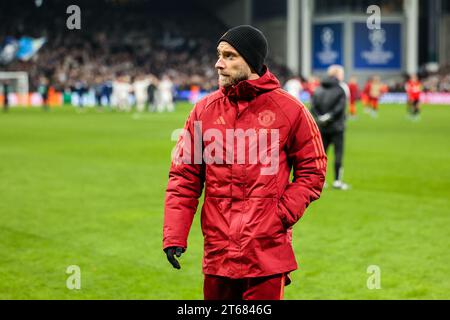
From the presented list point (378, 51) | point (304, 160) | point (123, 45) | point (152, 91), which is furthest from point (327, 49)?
point (304, 160)

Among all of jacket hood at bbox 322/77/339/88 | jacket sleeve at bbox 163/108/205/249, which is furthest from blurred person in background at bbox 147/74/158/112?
jacket sleeve at bbox 163/108/205/249

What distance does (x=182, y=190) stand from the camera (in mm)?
4742

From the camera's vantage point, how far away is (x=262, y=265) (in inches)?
179

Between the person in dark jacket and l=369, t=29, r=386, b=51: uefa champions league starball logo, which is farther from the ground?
l=369, t=29, r=386, b=51: uefa champions league starball logo

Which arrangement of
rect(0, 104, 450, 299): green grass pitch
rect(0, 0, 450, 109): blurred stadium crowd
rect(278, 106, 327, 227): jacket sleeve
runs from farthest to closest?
rect(0, 0, 450, 109): blurred stadium crowd
rect(0, 104, 450, 299): green grass pitch
rect(278, 106, 327, 227): jacket sleeve

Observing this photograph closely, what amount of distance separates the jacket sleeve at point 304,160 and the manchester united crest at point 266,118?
14 centimetres

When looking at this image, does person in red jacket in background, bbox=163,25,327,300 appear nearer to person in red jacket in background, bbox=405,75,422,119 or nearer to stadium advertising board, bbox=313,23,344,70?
person in red jacket in background, bbox=405,75,422,119

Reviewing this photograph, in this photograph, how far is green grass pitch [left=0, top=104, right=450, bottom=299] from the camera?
8.30 meters

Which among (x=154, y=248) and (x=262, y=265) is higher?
(x=262, y=265)

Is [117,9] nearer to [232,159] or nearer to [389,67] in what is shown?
[389,67]

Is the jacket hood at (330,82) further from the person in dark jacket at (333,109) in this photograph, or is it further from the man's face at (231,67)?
the man's face at (231,67)

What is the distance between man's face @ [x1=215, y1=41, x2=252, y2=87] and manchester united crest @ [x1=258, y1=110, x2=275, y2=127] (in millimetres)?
209

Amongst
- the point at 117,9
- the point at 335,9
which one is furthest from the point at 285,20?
the point at 117,9
